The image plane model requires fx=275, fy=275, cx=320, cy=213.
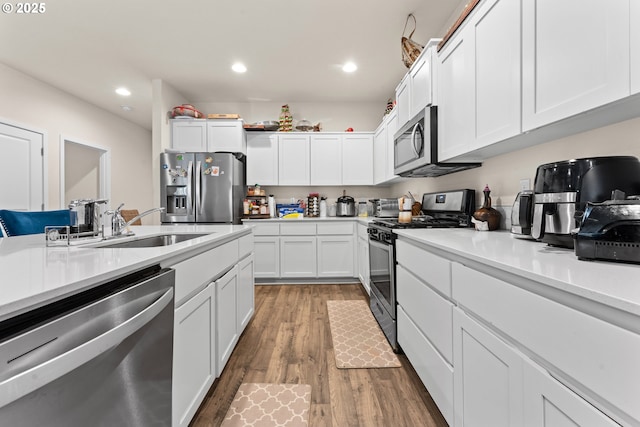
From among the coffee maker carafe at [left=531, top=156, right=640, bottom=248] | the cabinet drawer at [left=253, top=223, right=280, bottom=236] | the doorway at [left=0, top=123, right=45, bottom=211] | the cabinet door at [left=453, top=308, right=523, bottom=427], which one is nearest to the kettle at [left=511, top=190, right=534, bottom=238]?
the coffee maker carafe at [left=531, top=156, right=640, bottom=248]

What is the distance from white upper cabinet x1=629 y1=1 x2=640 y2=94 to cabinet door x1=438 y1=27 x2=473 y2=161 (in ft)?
2.57

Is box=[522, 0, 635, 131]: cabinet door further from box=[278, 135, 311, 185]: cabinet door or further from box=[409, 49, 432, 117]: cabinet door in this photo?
box=[278, 135, 311, 185]: cabinet door

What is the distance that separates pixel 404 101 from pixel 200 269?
218cm

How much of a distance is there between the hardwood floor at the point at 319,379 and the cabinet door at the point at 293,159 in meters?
2.05

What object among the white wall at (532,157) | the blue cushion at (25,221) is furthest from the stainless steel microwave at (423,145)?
the blue cushion at (25,221)

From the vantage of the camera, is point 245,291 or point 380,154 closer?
point 245,291

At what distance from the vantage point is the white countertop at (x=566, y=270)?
1.69ft

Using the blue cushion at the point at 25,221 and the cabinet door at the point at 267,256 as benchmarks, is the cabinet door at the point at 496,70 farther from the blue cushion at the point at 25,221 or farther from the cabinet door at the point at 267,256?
the blue cushion at the point at 25,221

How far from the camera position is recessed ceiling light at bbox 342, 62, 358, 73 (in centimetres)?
318

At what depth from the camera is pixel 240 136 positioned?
3697 mm

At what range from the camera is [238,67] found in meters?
3.22

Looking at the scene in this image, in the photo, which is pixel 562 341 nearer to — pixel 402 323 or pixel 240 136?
pixel 402 323

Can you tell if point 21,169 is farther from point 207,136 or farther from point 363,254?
point 363,254

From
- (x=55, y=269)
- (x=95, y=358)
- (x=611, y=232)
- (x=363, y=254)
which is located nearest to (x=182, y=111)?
(x=363, y=254)
